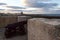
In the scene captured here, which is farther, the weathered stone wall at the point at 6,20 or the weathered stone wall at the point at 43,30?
the weathered stone wall at the point at 6,20

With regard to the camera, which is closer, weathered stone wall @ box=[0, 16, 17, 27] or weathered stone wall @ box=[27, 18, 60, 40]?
weathered stone wall @ box=[27, 18, 60, 40]

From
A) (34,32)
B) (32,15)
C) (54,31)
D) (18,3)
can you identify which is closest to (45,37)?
(54,31)

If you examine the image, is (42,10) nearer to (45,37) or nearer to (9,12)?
(9,12)

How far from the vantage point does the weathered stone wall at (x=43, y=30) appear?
3.60 ft

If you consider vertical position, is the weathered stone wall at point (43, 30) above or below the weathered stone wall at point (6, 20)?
above

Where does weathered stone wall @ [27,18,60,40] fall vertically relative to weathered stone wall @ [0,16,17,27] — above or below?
above

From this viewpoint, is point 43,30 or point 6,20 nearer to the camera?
point 43,30

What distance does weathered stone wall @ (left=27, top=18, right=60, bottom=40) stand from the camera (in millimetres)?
1099

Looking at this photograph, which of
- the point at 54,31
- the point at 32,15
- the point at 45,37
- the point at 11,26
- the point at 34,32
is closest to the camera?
the point at 54,31

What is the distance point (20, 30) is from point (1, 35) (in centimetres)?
48

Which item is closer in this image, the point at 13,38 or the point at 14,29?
the point at 13,38

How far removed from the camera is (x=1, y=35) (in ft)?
10.8

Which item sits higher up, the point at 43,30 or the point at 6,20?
the point at 43,30

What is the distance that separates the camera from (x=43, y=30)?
129cm
